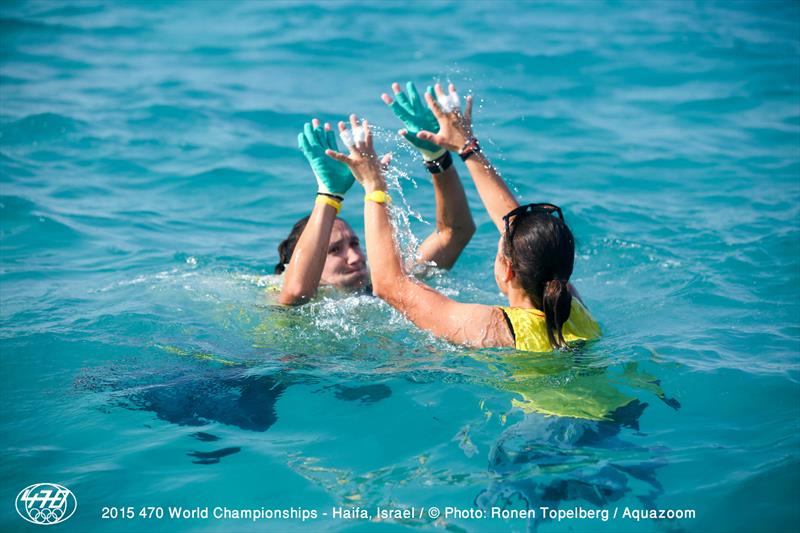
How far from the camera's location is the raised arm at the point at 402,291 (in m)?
4.93

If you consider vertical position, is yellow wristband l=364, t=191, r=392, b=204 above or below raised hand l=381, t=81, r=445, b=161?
below

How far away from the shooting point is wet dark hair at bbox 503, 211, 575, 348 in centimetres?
465

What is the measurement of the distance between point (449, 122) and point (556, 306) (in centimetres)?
139

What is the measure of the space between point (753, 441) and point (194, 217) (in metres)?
6.29

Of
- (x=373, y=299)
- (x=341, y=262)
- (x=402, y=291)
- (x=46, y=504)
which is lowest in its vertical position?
(x=46, y=504)

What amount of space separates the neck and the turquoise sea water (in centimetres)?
35

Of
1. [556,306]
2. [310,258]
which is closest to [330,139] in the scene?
[310,258]

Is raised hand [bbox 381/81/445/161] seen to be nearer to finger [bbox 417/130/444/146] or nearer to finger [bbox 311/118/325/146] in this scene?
finger [bbox 417/130/444/146]

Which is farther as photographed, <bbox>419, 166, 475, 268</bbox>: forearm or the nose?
the nose

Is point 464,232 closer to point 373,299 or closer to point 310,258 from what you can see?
point 373,299

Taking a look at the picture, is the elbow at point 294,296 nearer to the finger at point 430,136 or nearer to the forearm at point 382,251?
the forearm at point 382,251

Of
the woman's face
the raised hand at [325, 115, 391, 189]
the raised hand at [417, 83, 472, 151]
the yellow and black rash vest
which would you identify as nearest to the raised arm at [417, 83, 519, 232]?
the raised hand at [417, 83, 472, 151]

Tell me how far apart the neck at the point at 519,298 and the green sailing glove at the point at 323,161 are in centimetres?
152

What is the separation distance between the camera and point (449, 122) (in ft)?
17.2
